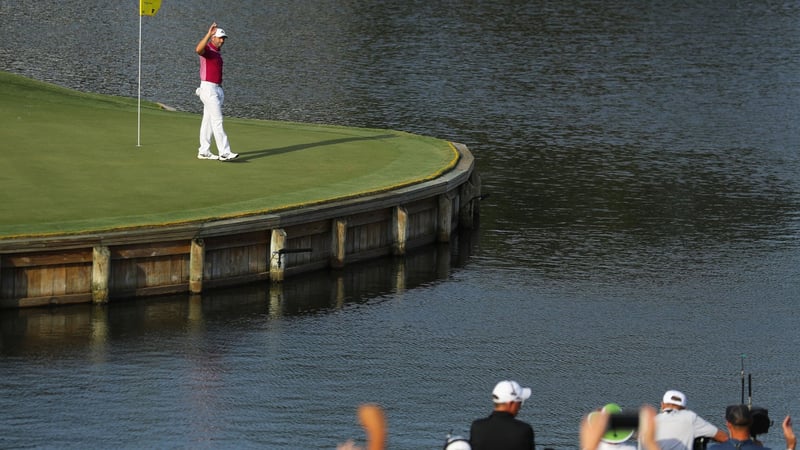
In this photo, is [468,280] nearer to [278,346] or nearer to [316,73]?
[278,346]

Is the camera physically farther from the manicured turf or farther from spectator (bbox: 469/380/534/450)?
the manicured turf

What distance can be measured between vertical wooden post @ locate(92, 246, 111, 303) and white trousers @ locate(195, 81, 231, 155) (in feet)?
21.6

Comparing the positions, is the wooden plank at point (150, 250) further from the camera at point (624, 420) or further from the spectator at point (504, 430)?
the camera at point (624, 420)

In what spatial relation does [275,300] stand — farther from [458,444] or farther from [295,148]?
[458,444]

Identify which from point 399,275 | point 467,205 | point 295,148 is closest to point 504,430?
point 399,275

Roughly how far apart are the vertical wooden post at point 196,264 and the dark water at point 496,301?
0.87 feet

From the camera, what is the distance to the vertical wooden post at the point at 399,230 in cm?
3031

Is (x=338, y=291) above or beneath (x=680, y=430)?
beneath

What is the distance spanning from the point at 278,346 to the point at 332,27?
58.1m

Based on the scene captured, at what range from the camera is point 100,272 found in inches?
992

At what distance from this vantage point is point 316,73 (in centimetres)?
6347

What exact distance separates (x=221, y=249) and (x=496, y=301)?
506 centimetres

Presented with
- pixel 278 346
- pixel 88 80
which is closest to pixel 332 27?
pixel 88 80

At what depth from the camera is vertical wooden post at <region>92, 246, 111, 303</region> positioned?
25031mm
